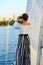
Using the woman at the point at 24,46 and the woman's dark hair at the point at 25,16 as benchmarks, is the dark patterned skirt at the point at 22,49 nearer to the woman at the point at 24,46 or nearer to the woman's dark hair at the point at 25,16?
the woman at the point at 24,46

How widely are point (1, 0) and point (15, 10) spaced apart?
0.20m

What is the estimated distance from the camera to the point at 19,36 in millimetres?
2645

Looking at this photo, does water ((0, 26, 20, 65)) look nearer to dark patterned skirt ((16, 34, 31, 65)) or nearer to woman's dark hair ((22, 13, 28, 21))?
dark patterned skirt ((16, 34, 31, 65))

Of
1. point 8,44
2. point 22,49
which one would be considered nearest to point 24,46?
point 22,49

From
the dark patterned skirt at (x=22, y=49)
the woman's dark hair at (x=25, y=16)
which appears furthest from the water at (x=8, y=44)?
the woman's dark hair at (x=25, y=16)

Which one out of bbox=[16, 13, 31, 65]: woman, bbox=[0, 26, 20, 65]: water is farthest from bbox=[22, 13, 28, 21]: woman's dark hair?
bbox=[0, 26, 20, 65]: water

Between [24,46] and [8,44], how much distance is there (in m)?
0.19

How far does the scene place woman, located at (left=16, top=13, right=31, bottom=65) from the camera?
2.64 meters

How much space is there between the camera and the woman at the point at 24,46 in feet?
8.66

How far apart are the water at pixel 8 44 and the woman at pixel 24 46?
0.16 ft

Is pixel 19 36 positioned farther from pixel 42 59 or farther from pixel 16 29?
pixel 42 59

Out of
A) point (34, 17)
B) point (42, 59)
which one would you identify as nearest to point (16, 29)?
point (34, 17)

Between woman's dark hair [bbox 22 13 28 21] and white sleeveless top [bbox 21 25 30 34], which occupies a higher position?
woman's dark hair [bbox 22 13 28 21]

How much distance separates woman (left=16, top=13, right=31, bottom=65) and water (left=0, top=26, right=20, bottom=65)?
1.9 inches
